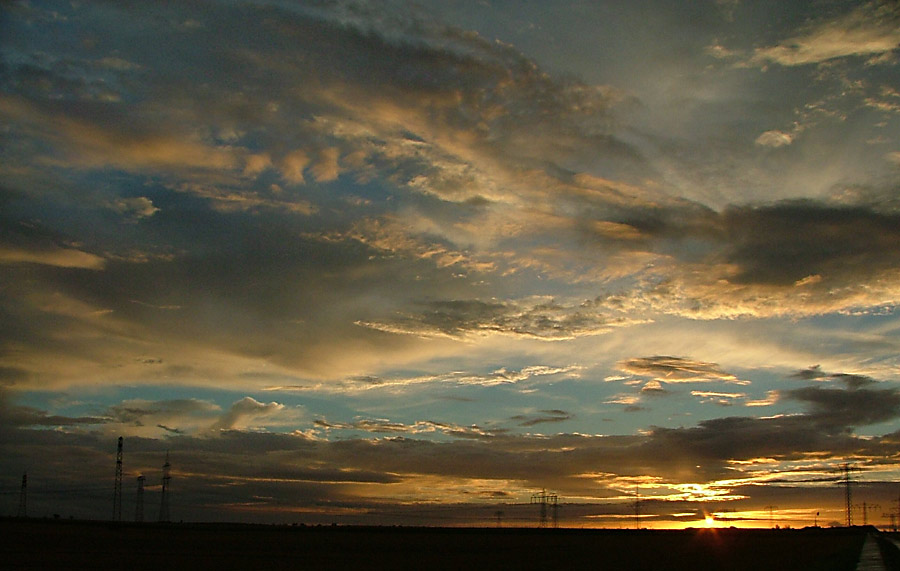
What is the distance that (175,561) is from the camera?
7094cm

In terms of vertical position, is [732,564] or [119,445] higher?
[119,445]

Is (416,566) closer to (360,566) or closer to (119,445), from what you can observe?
(360,566)

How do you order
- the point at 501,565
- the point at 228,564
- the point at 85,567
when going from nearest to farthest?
the point at 85,567
the point at 228,564
the point at 501,565

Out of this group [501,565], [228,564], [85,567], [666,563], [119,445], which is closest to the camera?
[85,567]

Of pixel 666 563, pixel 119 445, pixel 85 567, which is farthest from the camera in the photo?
pixel 119 445

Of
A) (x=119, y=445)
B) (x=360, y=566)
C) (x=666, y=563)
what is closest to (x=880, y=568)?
(x=666, y=563)

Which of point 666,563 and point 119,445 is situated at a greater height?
point 119,445

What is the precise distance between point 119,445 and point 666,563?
415 feet

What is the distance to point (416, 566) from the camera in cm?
6975

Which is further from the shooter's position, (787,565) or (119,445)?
(119,445)

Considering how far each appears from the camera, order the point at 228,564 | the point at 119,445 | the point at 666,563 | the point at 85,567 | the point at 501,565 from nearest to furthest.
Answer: the point at 85,567
the point at 228,564
the point at 501,565
the point at 666,563
the point at 119,445

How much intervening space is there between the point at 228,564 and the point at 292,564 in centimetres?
551

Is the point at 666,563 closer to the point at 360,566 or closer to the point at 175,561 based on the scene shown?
the point at 360,566

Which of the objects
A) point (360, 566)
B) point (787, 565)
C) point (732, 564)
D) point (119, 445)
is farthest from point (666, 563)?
point (119, 445)
